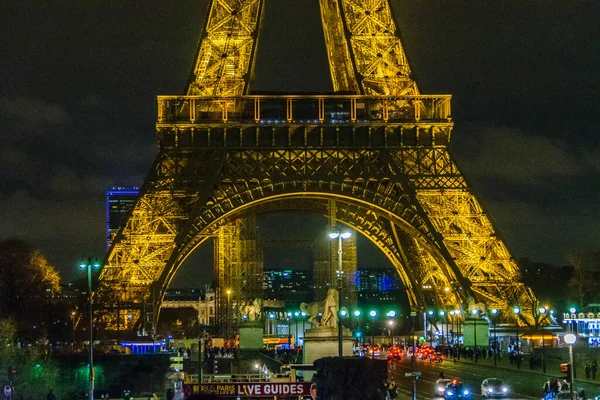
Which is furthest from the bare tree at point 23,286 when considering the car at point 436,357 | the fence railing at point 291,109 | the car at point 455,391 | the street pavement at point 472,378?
the car at point 455,391

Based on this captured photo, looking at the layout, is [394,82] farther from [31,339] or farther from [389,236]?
[31,339]

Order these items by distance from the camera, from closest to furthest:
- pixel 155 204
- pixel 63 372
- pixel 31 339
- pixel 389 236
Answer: pixel 63 372 < pixel 155 204 < pixel 31 339 < pixel 389 236

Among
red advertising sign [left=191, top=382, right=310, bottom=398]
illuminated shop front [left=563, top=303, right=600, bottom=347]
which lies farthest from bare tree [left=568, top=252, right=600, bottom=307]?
red advertising sign [left=191, top=382, right=310, bottom=398]

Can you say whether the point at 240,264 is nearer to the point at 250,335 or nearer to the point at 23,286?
the point at 250,335

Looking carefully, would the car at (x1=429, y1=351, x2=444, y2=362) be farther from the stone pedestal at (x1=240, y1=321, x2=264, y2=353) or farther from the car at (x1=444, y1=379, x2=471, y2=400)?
the car at (x1=444, y1=379, x2=471, y2=400)

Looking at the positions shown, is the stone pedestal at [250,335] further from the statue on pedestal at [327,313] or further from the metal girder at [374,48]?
the statue on pedestal at [327,313]

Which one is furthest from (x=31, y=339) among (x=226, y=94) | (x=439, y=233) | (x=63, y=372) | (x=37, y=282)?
(x=439, y=233)

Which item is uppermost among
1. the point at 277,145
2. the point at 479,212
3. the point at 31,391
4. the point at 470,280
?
the point at 277,145
